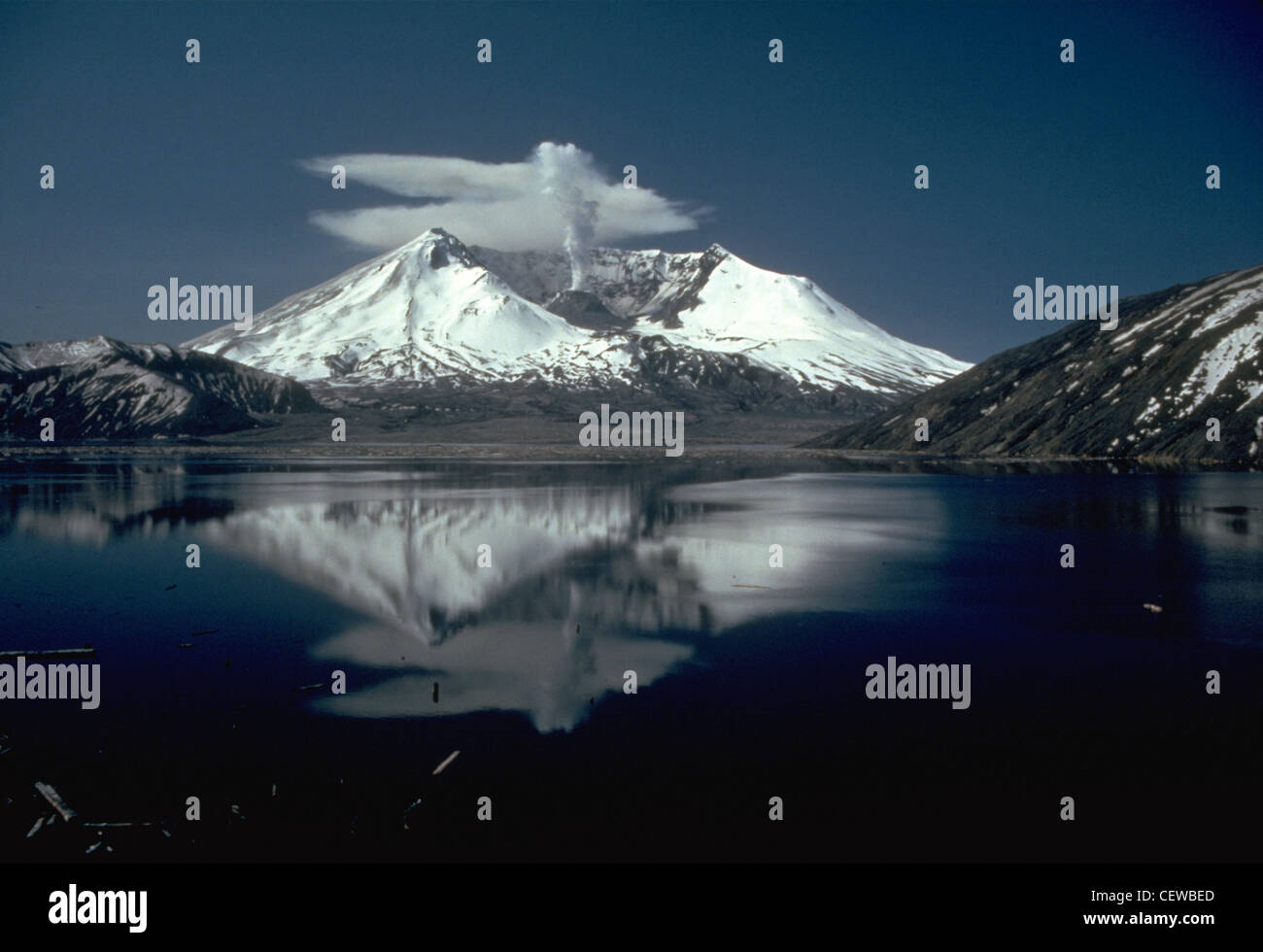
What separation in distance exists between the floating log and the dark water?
0.19 m

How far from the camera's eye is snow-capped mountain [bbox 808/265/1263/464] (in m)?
93.2

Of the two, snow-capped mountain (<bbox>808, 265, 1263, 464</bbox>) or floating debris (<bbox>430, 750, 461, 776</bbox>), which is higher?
snow-capped mountain (<bbox>808, 265, 1263, 464</bbox>)

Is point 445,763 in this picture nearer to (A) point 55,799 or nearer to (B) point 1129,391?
(A) point 55,799

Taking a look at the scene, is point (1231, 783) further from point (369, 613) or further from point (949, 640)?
point (369, 613)

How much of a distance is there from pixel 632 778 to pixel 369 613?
12.2m

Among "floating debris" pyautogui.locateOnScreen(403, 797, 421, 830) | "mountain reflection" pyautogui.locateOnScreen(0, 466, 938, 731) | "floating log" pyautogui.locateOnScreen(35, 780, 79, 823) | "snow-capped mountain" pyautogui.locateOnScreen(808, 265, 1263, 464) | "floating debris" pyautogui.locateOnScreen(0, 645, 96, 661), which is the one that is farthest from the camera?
"snow-capped mountain" pyautogui.locateOnScreen(808, 265, 1263, 464)

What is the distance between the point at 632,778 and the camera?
13234mm

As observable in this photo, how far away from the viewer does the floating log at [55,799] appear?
39.1 feet

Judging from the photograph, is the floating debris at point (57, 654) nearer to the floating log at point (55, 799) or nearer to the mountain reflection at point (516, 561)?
the mountain reflection at point (516, 561)

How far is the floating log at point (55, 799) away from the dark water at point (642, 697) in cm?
19

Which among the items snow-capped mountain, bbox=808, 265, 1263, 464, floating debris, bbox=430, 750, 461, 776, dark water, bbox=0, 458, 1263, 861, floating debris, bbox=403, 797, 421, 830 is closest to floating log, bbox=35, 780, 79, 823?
dark water, bbox=0, 458, 1263, 861

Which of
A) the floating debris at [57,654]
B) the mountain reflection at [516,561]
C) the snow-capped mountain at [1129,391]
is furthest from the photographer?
the snow-capped mountain at [1129,391]

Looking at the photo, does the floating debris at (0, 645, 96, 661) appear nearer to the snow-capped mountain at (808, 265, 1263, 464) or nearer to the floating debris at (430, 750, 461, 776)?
the floating debris at (430, 750, 461, 776)

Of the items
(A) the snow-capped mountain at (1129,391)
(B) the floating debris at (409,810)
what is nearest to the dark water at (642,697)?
(B) the floating debris at (409,810)
